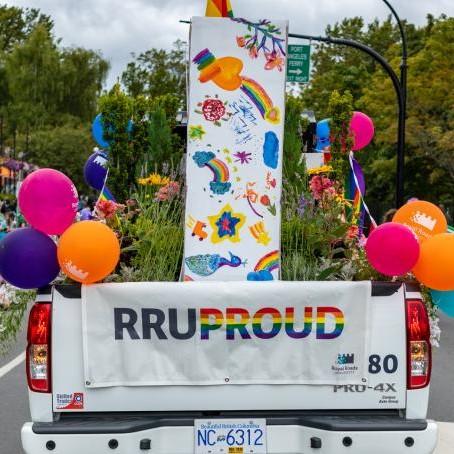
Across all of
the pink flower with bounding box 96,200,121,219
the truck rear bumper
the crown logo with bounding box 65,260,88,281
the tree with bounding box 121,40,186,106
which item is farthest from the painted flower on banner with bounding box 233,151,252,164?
the tree with bounding box 121,40,186,106

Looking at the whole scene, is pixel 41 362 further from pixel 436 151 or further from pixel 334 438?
pixel 436 151

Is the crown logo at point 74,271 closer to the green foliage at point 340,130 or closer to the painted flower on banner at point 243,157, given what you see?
the painted flower on banner at point 243,157

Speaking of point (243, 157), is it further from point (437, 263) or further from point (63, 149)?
point (63, 149)

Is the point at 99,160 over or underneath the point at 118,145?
underneath

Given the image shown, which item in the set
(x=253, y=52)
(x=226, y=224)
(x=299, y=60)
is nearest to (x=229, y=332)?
(x=226, y=224)

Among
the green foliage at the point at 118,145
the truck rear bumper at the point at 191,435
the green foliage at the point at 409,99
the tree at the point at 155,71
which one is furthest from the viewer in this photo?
the tree at the point at 155,71

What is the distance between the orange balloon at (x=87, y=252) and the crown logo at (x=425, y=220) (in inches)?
74.1

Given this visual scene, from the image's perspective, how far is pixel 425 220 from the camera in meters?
4.93

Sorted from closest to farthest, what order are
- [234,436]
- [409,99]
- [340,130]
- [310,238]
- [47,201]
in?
1. [234,436]
2. [47,201]
3. [310,238]
4. [340,130]
5. [409,99]

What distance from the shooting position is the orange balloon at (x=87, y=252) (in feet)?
13.3

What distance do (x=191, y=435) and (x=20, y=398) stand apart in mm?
4440

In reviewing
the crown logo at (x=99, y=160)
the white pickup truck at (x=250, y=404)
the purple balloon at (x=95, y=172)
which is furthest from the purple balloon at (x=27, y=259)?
the purple balloon at (x=95, y=172)

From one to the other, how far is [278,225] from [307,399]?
115 centimetres

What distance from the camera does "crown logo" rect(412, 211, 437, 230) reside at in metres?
4.91
